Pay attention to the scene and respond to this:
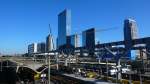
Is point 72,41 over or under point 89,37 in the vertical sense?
under

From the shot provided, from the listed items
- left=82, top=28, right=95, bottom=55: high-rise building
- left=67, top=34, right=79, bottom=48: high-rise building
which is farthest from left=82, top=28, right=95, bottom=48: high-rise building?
left=67, top=34, right=79, bottom=48: high-rise building

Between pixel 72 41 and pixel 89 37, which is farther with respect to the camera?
pixel 72 41

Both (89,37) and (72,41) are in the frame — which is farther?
(72,41)

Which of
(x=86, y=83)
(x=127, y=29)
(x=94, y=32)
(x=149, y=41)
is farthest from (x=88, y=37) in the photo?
(x=86, y=83)

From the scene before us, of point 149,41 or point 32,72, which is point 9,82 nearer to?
point 32,72

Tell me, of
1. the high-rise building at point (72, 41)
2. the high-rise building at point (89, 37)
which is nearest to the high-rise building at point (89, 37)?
the high-rise building at point (89, 37)

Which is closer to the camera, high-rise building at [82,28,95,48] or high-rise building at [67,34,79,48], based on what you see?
high-rise building at [82,28,95,48]

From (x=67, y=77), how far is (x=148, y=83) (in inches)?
743

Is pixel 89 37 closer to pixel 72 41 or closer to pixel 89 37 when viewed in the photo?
pixel 89 37

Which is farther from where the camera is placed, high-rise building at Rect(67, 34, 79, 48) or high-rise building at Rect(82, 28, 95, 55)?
high-rise building at Rect(67, 34, 79, 48)

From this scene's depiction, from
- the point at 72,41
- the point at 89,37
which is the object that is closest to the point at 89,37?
the point at 89,37

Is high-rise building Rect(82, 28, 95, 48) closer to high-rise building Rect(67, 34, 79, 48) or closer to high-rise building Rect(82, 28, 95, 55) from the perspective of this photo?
high-rise building Rect(82, 28, 95, 55)

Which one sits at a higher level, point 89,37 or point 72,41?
point 89,37

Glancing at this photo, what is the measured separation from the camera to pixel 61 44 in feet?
529
